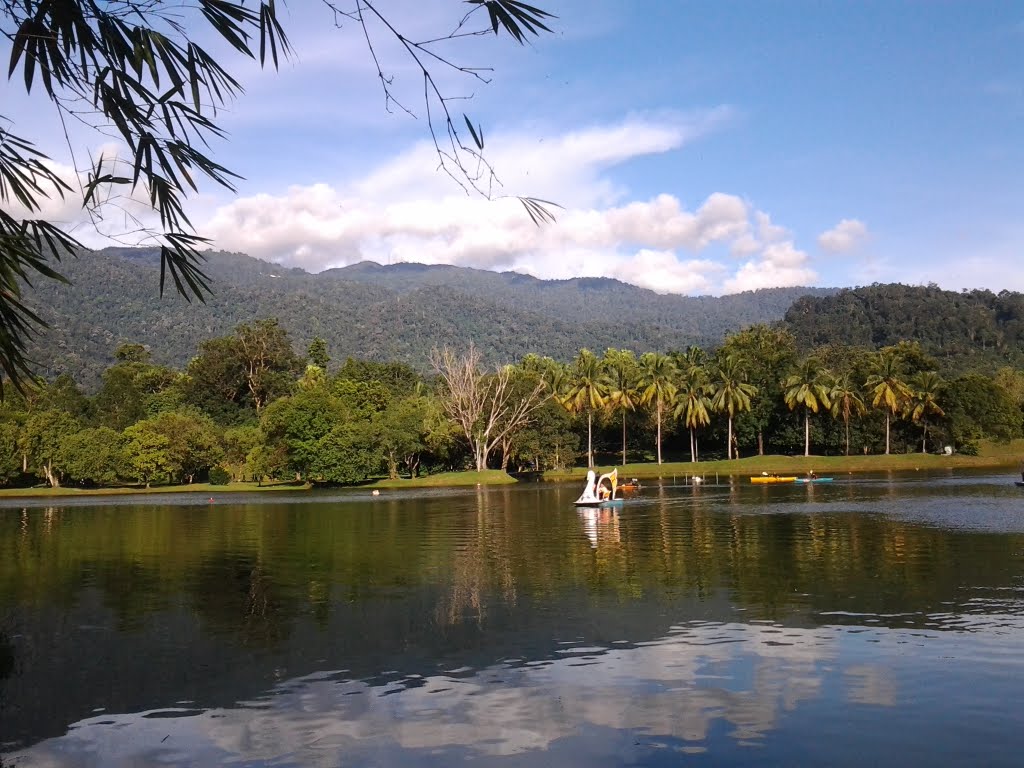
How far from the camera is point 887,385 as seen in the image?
300 ft

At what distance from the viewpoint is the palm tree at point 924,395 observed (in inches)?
3703

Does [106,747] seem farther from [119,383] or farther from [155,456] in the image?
[119,383]

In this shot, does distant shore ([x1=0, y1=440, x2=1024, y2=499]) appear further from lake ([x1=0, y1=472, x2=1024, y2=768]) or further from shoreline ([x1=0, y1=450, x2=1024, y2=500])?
lake ([x1=0, y1=472, x2=1024, y2=768])

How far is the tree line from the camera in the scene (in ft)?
277

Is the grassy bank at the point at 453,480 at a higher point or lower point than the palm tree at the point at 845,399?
lower

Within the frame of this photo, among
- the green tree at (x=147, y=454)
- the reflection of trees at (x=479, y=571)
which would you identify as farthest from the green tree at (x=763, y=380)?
the reflection of trees at (x=479, y=571)

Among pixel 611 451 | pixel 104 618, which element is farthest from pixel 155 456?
pixel 104 618

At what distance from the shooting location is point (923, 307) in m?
198

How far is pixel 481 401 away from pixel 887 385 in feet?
131

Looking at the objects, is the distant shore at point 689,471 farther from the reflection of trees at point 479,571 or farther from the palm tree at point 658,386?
the reflection of trees at point 479,571

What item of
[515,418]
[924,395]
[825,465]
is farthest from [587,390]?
[924,395]

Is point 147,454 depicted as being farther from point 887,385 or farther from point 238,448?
point 887,385

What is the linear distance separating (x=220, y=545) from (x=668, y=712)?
952 inches

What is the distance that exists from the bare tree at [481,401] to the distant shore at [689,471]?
353cm
